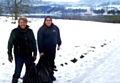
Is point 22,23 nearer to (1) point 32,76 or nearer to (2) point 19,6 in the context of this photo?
(1) point 32,76

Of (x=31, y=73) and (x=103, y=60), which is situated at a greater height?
(x=31, y=73)

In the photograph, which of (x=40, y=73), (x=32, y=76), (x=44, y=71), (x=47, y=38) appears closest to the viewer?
(x=32, y=76)

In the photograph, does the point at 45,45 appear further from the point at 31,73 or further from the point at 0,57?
the point at 0,57

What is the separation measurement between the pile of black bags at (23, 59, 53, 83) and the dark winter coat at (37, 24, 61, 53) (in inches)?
24.2

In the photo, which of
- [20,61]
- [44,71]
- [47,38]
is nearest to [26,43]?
[20,61]

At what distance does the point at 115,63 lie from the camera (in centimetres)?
1223

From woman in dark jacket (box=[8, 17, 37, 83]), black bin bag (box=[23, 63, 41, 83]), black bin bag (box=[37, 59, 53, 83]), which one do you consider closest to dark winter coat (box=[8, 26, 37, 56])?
woman in dark jacket (box=[8, 17, 37, 83])

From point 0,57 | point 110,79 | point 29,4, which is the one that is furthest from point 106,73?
point 29,4

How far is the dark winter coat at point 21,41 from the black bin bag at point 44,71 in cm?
42

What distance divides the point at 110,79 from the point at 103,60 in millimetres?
3439

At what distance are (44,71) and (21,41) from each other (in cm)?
86

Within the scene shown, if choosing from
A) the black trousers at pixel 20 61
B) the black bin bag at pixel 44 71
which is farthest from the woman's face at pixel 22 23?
the black bin bag at pixel 44 71

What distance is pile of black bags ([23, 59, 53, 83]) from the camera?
750cm

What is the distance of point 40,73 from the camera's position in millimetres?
7637
